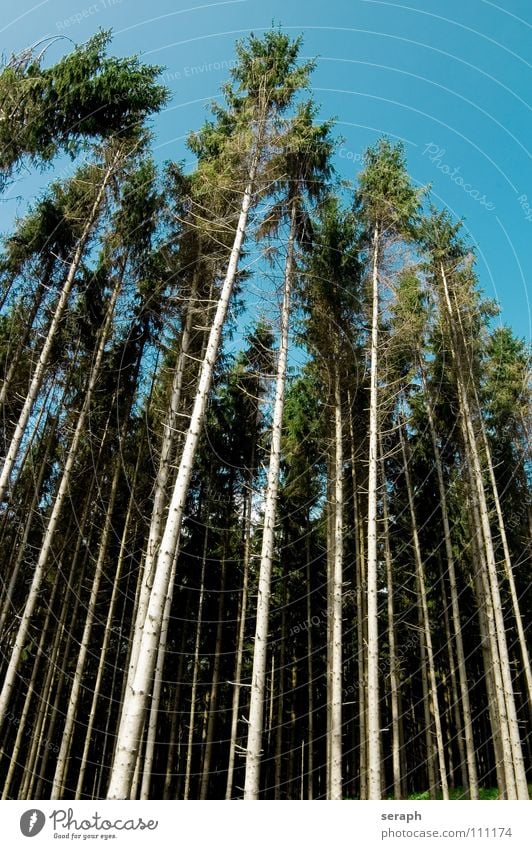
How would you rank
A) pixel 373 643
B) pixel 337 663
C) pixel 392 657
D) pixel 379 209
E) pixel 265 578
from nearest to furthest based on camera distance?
pixel 265 578
pixel 373 643
pixel 337 663
pixel 392 657
pixel 379 209

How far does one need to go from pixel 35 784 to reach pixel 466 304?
18771 mm

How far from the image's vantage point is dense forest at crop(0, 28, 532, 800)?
32.8 ft

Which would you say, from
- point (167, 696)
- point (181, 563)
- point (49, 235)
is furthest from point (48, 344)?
point (167, 696)

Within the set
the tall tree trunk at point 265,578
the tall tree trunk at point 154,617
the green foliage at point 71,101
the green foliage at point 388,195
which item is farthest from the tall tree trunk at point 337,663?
the green foliage at point 71,101

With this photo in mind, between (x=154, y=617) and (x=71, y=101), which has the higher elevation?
(x=71, y=101)

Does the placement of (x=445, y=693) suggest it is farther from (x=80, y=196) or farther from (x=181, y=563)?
(x=80, y=196)

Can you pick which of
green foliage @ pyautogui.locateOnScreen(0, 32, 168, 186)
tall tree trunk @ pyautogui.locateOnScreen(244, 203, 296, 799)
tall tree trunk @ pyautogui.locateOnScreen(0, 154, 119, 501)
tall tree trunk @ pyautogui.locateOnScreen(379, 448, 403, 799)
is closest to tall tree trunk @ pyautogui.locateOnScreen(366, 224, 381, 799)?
tall tree trunk @ pyautogui.locateOnScreen(379, 448, 403, 799)

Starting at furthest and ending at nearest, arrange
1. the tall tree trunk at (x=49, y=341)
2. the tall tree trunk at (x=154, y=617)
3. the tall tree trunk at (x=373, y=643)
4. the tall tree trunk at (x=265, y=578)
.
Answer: the tall tree trunk at (x=49, y=341), the tall tree trunk at (x=373, y=643), the tall tree trunk at (x=265, y=578), the tall tree trunk at (x=154, y=617)

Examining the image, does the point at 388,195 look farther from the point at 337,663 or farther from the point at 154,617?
the point at 154,617

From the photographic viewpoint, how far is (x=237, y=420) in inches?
629

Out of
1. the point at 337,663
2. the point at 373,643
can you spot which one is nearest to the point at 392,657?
the point at 337,663

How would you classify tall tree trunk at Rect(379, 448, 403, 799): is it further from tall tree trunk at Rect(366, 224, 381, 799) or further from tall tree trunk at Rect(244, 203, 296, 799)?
tall tree trunk at Rect(244, 203, 296, 799)

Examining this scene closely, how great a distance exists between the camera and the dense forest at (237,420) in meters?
9.98

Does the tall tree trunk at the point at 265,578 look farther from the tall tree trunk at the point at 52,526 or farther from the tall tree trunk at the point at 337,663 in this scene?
the tall tree trunk at the point at 52,526
